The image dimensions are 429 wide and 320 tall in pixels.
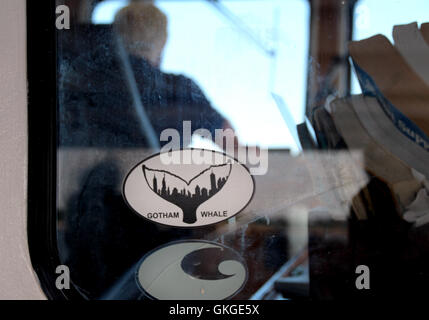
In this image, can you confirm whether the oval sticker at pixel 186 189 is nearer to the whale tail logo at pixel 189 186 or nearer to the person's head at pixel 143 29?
the whale tail logo at pixel 189 186

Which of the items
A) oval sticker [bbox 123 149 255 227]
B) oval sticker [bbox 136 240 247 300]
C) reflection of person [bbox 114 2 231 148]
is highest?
reflection of person [bbox 114 2 231 148]

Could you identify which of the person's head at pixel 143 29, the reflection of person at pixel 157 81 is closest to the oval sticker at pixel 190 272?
the reflection of person at pixel 157 81

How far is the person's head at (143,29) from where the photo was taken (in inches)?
38.7

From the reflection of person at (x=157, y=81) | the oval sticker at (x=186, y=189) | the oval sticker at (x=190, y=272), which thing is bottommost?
the oval sticker at (x=190, y=272)

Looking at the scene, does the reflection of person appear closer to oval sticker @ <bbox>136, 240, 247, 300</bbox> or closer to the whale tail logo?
the whale tail logo

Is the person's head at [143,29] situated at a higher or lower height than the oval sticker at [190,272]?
higher

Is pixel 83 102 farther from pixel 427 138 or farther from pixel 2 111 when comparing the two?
pixel 427 138

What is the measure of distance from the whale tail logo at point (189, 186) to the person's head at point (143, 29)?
290 millimetres

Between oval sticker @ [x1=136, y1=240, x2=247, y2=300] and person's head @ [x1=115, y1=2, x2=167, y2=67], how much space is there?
47cm

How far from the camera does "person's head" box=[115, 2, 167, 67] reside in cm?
98

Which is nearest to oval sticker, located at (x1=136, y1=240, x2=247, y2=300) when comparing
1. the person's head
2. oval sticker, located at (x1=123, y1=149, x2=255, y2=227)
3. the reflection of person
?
oval sticker, located at (x1=123, y1=149, x2=255, y2=227)

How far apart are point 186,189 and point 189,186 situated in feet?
0.03

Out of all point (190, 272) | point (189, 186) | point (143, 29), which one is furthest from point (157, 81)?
point (190, 272)
